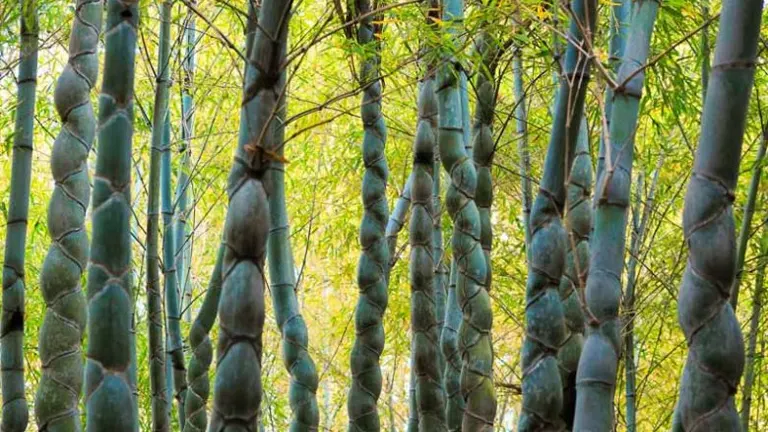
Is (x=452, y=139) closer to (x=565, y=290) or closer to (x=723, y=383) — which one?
(x=565, y=290)

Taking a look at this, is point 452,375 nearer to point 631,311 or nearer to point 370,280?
point 370,280

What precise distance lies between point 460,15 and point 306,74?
6.63 ft

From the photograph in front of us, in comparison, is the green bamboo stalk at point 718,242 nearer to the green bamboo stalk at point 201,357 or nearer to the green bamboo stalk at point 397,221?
the green bamboo stalk at point 201,357

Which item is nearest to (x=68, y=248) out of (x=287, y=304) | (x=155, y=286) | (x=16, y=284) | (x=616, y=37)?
(x=16, y=284)

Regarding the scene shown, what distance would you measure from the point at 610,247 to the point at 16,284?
1.71 metres

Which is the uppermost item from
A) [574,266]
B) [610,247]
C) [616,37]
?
[616,37]

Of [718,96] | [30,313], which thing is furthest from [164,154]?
[718,96]

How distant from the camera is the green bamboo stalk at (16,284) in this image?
9.56 feet

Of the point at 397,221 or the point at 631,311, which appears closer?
the point at 631,311

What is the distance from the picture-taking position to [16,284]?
294 cm

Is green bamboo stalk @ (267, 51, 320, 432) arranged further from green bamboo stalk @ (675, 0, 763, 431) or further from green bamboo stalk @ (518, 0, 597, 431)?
green bamboo stalk @ (675, 0, 763, 431)

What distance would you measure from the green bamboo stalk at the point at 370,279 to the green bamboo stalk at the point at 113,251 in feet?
3.25

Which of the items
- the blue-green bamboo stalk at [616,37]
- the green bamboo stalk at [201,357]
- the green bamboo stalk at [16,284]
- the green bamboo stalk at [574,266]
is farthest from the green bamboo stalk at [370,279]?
the green bamboo stalk at [16,284]

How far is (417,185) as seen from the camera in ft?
10.6
